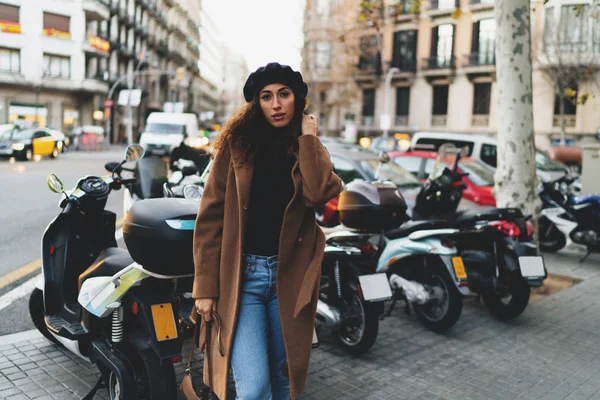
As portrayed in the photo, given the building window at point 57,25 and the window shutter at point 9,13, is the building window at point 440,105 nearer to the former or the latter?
the building window at point 57,25

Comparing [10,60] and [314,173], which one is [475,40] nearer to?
[10,60]

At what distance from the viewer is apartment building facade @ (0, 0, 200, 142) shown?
43250 mm

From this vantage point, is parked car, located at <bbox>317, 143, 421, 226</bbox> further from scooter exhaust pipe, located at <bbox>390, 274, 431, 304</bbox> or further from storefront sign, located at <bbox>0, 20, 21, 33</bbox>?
storefront sign, located at <bbox>0, 20, 21, 33</bbox>

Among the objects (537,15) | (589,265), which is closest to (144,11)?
(537,15)

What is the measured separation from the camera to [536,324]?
18.1 ft

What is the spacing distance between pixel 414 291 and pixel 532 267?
1.18 m

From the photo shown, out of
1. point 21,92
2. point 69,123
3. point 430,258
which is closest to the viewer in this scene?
point 430,258

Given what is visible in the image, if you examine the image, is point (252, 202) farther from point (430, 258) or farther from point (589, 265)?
point (589, 265)

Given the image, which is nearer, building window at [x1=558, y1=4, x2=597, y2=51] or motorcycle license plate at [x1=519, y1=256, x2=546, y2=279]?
motorcycle license plate at [x1=519, y1=256, x2=546, y2=279]

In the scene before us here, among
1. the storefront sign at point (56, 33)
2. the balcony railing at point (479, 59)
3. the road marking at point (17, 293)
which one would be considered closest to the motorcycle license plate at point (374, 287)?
the road marking at point (17, 293)

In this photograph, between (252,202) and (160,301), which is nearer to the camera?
(252,202)

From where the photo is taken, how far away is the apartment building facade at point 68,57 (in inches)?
1703

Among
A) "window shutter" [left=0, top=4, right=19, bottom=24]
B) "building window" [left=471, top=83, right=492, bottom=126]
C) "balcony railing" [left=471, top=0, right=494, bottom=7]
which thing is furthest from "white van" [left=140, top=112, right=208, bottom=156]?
"balcony railing" [left=471, top=0, right=494, bottom=7]

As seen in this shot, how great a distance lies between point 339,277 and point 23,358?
2.36 m
